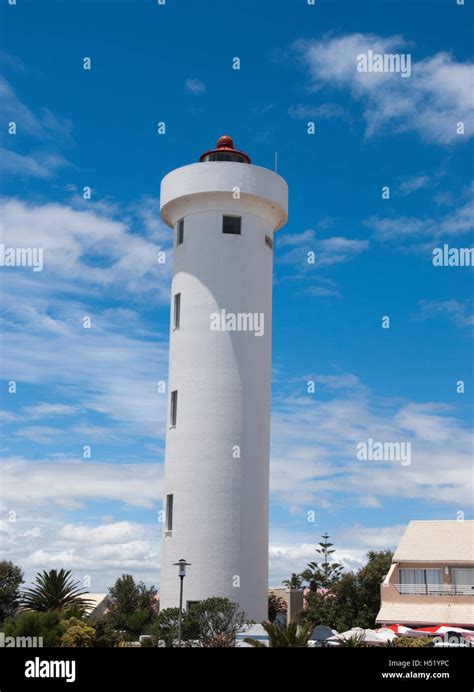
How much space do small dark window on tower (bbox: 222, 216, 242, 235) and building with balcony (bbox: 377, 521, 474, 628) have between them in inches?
756

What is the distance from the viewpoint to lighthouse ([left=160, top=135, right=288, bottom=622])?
3516cm

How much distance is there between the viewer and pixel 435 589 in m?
42.7

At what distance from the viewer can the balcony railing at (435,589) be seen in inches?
1660

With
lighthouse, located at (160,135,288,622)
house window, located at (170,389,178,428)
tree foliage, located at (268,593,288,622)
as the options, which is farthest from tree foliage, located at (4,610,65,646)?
tree foliage, located at (268,593,288,622)

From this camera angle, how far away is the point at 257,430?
37188 mm

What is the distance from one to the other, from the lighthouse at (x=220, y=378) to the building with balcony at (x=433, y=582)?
9606mm

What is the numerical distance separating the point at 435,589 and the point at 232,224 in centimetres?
2099

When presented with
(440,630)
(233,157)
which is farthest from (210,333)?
(440,630)

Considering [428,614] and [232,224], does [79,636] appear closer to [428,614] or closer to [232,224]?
[428,614]

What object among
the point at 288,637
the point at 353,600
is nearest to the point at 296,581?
the point at 353,600

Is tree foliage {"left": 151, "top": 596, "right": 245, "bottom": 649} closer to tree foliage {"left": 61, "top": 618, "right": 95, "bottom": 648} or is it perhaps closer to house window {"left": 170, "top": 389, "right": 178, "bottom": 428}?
tree foliage {"left": 61, "top": 618, "right": 95, "bottom": 648}

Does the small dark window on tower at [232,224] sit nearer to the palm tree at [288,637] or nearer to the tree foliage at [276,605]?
the palm tree at [288,637]

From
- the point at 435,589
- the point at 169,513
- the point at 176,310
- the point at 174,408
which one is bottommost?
the point at 435,589
